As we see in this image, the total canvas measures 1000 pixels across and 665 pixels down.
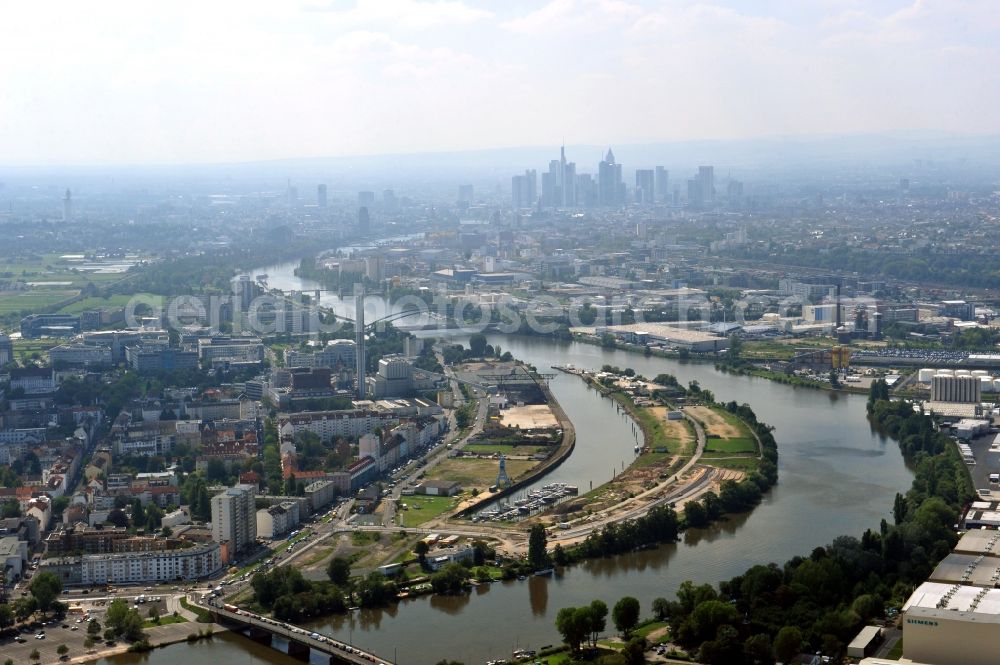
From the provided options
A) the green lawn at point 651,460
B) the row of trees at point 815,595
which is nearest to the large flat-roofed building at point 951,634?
the row of trees at point 815,595

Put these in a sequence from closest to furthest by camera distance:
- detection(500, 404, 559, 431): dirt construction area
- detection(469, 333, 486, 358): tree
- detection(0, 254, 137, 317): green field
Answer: detection(500, 404, 559, 431): dirt construction area, detection(469, 333, 486, 358): tree, detection(0, 254, 137, 317): green field

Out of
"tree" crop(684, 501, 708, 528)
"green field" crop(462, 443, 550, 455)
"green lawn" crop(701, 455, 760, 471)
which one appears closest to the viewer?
"tree" crop(684, 501, 708, 528)

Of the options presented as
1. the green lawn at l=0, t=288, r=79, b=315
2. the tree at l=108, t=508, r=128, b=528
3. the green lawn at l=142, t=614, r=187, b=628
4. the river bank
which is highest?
the green lawn at l=0, t=288, r=79, b=315

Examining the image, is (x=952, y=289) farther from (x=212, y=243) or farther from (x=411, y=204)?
(x=411, y=204)

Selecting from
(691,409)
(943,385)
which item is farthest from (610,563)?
(943,385)

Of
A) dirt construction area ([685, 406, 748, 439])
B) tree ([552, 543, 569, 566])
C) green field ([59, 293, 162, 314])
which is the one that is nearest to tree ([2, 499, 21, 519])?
tree ([552, 543, 569, 566])

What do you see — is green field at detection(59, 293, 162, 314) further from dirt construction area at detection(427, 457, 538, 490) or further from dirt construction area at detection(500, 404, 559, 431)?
dirt construction area at detection(427, 457, 538, 490)
